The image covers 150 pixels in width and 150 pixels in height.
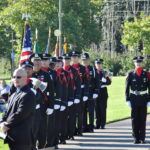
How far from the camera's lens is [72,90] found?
1163cm

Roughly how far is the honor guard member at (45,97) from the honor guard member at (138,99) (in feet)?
7.66

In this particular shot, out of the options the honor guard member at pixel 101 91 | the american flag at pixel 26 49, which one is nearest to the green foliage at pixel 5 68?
the honor guard member at pixel 101 91

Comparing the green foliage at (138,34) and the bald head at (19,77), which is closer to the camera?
the bald head at (19,77)

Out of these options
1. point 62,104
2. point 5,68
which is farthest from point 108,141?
point 5,68

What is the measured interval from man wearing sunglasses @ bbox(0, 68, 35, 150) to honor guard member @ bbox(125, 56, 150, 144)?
204 inches

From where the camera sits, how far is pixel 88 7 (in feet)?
154

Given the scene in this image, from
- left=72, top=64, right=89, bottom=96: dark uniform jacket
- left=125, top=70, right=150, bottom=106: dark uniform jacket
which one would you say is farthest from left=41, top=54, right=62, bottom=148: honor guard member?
left=72, top=64, right=89, bottom=96: dark uniform jacket

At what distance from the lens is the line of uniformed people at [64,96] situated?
30.9ft

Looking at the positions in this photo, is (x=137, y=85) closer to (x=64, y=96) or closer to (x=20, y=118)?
(x=64, y=96)

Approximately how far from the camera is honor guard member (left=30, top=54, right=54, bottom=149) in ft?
30.8

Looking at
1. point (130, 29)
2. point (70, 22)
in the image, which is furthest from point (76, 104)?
point (130, 29)

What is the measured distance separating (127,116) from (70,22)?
25849mm

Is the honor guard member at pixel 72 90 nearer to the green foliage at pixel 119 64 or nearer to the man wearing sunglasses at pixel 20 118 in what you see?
the man wearing sunglasses at pixel 20 118

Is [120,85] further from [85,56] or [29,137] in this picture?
[29,137]
